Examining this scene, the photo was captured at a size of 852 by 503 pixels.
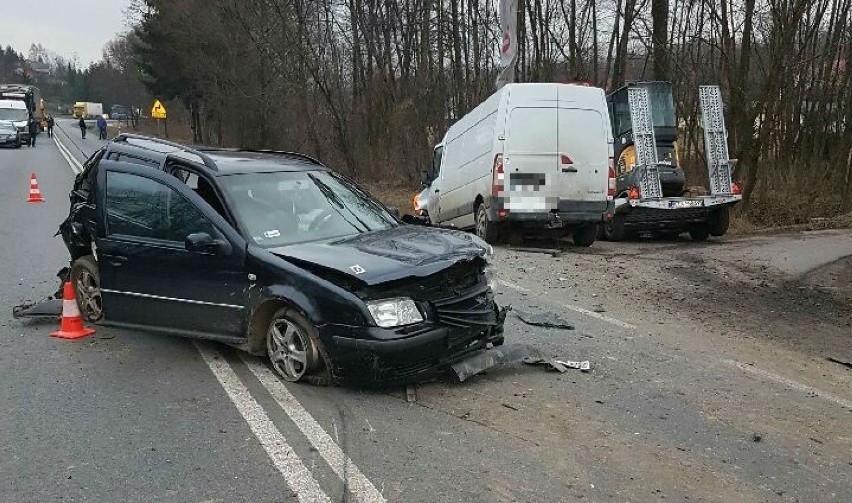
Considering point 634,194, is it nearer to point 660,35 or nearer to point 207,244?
point 207,244

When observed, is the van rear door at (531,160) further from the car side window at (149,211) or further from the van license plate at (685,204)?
the car side window at (149,211)

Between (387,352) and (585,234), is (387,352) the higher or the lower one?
the lower one

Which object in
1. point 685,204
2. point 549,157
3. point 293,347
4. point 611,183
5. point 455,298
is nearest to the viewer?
point 455,298

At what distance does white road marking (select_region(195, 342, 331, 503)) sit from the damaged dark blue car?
0.87 ft

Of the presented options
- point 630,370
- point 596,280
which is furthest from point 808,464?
point 596,280

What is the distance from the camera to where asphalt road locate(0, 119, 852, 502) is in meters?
3.70

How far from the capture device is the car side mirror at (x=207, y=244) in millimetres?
5324

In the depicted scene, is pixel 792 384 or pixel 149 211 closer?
pixel 792 384

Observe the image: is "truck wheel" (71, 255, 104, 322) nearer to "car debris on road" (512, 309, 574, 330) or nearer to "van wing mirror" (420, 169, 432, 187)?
"car debris on road" (512, 309, 574, 330)

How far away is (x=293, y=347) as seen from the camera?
5121mm

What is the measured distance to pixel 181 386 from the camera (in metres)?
5.17

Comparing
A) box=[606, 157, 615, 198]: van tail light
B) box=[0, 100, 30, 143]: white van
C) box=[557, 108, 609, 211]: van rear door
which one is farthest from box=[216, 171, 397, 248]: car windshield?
box=[0, 100, 30, 143]: white van

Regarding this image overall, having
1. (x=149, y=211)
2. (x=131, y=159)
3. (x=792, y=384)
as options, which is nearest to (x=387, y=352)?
(x=149, y=211)

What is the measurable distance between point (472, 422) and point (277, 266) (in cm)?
171
